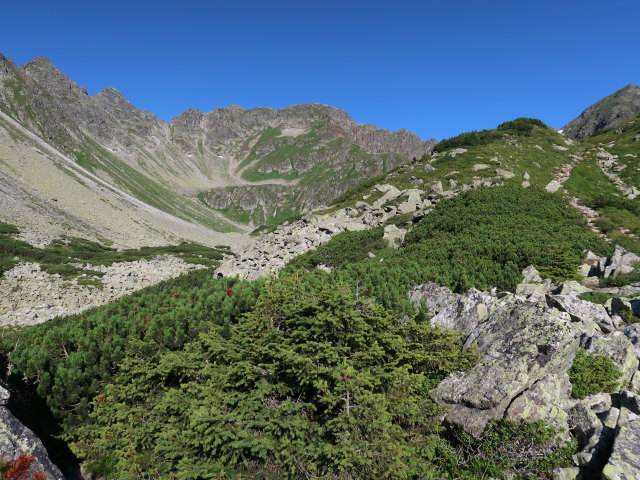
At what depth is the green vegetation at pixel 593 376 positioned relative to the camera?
8750 millimetres

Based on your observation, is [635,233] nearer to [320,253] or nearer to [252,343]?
[320,253]

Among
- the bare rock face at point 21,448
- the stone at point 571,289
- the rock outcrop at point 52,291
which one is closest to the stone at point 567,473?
the stone at point 571,289

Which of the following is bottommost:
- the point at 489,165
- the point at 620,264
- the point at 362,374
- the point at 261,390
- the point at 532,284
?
the point at 261,390

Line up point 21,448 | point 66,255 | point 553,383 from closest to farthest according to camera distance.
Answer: point 21,448 < point 553,383 < point 66,255

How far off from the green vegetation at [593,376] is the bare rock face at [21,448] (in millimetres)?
12852

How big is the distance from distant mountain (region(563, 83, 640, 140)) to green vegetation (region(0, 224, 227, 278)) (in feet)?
563

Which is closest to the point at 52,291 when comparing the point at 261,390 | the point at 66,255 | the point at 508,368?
the point at 66,255

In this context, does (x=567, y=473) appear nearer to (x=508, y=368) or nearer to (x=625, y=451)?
(x=625, y=451)

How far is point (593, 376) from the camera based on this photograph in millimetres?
8852

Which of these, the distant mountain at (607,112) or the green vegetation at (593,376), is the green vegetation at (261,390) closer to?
the green vegetation at (593,376)

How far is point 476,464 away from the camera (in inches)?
302

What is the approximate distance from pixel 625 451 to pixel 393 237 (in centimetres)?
1997

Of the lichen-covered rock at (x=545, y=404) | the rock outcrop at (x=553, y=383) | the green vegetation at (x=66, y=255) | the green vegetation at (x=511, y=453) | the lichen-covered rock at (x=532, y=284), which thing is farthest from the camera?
the green vegetation at (x=66, y=255)

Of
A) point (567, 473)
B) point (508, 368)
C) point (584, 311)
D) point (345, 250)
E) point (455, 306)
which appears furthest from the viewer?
point (345, 250)
